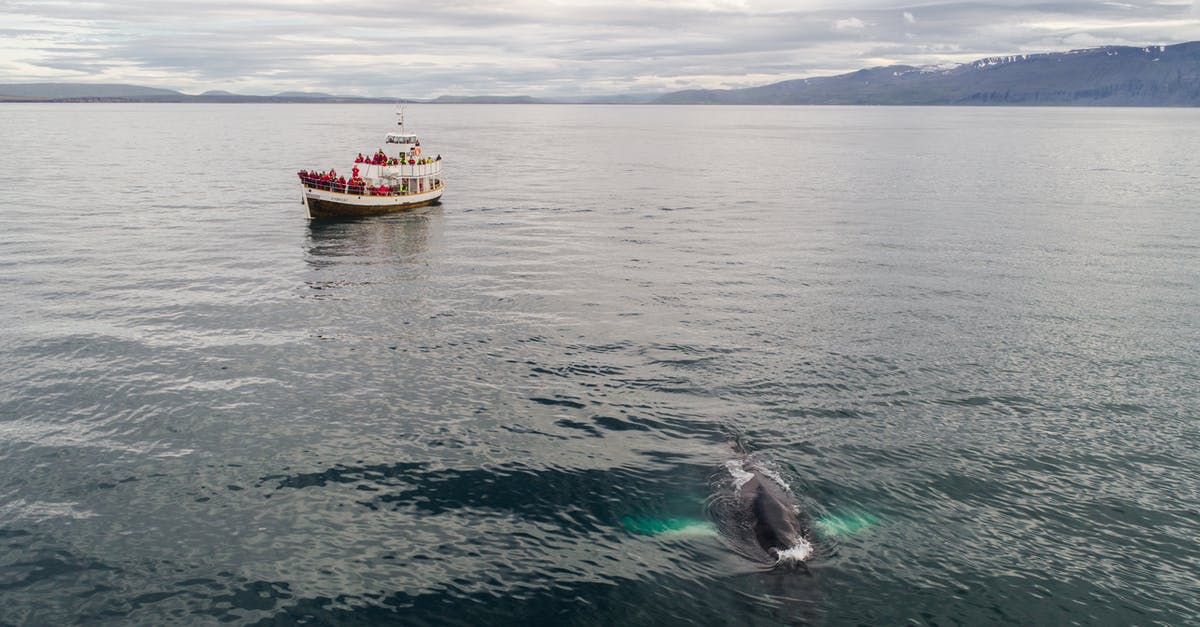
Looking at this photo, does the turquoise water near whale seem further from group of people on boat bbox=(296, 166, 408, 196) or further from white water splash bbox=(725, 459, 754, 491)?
group of people on boat bbox=(296, 166, 408, 196)

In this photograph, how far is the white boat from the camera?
2623 inches

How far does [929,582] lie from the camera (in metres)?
17.7

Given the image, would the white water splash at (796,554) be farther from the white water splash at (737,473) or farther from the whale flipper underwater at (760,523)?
the white water splash at (737,473)

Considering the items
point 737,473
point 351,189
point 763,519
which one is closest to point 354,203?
point 351,189

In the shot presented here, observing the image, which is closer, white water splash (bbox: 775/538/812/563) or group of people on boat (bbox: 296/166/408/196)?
white water splash (bbox: 775/538/812/563)

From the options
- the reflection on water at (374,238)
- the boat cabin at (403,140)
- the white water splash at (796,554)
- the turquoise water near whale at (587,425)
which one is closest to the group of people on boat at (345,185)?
the reflection on water at (374,238)

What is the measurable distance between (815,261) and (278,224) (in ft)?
146

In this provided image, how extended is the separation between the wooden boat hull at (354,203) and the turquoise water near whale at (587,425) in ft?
28.4

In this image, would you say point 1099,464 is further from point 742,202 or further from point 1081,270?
point 742,202

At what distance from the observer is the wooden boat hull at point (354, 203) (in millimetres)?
65875

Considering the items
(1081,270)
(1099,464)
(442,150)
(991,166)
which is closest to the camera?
(1099,464)

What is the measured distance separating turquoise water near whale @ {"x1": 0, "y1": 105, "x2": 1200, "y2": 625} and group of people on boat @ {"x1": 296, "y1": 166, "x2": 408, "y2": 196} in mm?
10078

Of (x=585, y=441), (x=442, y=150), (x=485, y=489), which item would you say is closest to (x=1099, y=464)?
(x=585, y=441)

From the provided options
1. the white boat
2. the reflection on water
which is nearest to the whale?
the reflection on water
